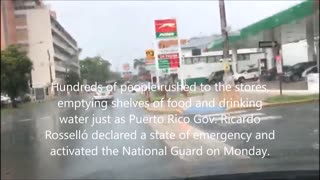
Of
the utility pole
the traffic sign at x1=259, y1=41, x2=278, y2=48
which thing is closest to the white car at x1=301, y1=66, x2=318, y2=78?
the traffic sign at x1=259, y1=41, x2=278, y2=48

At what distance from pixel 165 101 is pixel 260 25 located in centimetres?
70

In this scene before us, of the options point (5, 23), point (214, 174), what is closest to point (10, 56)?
point (5, 23)

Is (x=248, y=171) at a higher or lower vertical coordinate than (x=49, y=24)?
lower

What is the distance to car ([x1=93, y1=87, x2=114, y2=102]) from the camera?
12.3 feet

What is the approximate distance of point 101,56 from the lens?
12.5 feet

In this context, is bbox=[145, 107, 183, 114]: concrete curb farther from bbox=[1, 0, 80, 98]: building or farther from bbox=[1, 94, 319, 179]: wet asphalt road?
bbox=[1, 0, 80, 98]: building

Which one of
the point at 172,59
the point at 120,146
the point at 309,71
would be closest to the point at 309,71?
the point at 309,71

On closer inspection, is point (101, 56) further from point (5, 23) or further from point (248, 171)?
point (248, 171)

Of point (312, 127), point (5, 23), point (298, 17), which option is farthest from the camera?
point (312, 127)

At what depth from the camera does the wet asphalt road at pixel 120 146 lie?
378cm

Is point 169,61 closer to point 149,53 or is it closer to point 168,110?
point 149,53

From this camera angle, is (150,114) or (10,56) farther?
(150,114)

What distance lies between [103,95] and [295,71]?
1082 millimetres

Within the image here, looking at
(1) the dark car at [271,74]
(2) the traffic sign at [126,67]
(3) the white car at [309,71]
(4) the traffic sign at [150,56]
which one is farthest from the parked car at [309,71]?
(2) the traffic sign at [126,67]
